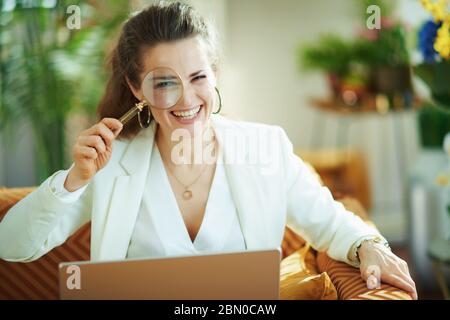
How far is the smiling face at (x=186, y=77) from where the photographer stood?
1.37 meters

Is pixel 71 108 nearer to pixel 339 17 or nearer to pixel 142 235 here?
pixel 142 235

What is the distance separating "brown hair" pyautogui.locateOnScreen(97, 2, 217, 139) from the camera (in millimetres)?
1377

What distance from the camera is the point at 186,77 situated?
54.0 inches

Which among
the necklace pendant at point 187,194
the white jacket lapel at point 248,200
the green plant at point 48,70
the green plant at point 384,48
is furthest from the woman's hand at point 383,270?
the green plant at point 384,48

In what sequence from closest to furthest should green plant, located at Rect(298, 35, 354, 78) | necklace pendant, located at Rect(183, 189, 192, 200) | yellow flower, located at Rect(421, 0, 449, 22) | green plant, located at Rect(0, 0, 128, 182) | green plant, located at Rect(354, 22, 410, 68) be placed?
1. necklace pendant, located at Rect(183, 189, 192, 200)
2. yellow flower, located at Rect(421, 0, 449, 22)
3. green plant, located at Rect(0, 0, 128, 182)
4. green plant, located at Rect(354, 22, 410, 68)
5. green plant, located at Rect(298, 35, 354, 78)

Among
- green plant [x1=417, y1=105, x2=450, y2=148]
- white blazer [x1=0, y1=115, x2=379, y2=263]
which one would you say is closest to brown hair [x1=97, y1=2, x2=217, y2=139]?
white blazer [x1=0, y1=115, x2=379, y2=263]

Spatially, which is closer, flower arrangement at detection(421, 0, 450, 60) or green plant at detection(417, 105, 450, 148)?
flower arrangement at detection(421, 0, 450, 60)

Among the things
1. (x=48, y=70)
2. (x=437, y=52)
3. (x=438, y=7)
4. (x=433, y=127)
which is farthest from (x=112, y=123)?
(x=433, y=127)

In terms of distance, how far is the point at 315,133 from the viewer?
4336 mm

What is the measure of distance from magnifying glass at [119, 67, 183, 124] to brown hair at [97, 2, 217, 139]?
0.11m

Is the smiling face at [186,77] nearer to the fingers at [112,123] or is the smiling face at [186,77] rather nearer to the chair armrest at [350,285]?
the fingers at [112,123]

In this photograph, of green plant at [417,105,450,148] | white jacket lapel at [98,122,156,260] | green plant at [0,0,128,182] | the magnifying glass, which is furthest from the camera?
green plant at [417,105,450,148]

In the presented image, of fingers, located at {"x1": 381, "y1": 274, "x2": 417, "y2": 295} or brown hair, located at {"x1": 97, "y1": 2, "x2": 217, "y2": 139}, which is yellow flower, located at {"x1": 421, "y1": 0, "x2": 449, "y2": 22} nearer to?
brown hair, located at {"x1": 97, "y1": 2, "x2": 217, "y2": 139}
